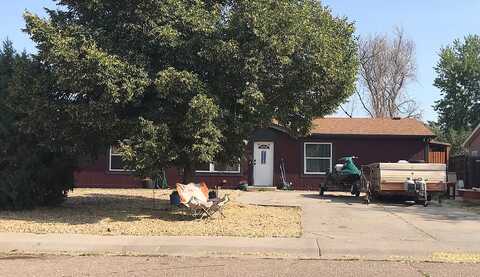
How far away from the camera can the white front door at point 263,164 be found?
29219 mm

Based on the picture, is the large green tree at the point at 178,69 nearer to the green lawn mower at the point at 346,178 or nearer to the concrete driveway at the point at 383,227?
the concrete driveway at the point at 383,227

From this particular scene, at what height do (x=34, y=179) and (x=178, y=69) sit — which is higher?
(x=178, y=69)

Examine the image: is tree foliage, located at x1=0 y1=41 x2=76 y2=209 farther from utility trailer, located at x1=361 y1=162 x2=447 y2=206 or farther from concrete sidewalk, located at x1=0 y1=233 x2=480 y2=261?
utility trailer, located at x1=361 y1=162 x2=447 y2=206

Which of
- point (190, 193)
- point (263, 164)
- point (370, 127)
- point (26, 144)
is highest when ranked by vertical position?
point (370, 127)

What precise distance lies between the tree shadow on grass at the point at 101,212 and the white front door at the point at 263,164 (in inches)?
347

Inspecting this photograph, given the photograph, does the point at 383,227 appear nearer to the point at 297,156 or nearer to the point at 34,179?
the point at 34,179

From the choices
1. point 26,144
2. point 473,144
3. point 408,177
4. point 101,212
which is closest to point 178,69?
point 101,212

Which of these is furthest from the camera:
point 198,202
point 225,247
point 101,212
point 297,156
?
point 297,156

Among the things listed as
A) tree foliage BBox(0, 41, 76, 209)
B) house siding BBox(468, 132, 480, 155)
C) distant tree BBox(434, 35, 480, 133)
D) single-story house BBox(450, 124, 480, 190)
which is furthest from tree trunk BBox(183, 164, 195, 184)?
distant tree BBox(434, 35, 480, 133)

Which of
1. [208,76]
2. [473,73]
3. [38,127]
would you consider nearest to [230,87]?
[208,76]

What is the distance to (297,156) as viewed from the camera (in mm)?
29188

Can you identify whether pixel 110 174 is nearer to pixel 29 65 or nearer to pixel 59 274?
pixel 29 65

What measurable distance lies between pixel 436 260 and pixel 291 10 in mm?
7558

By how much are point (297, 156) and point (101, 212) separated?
44.9ft
